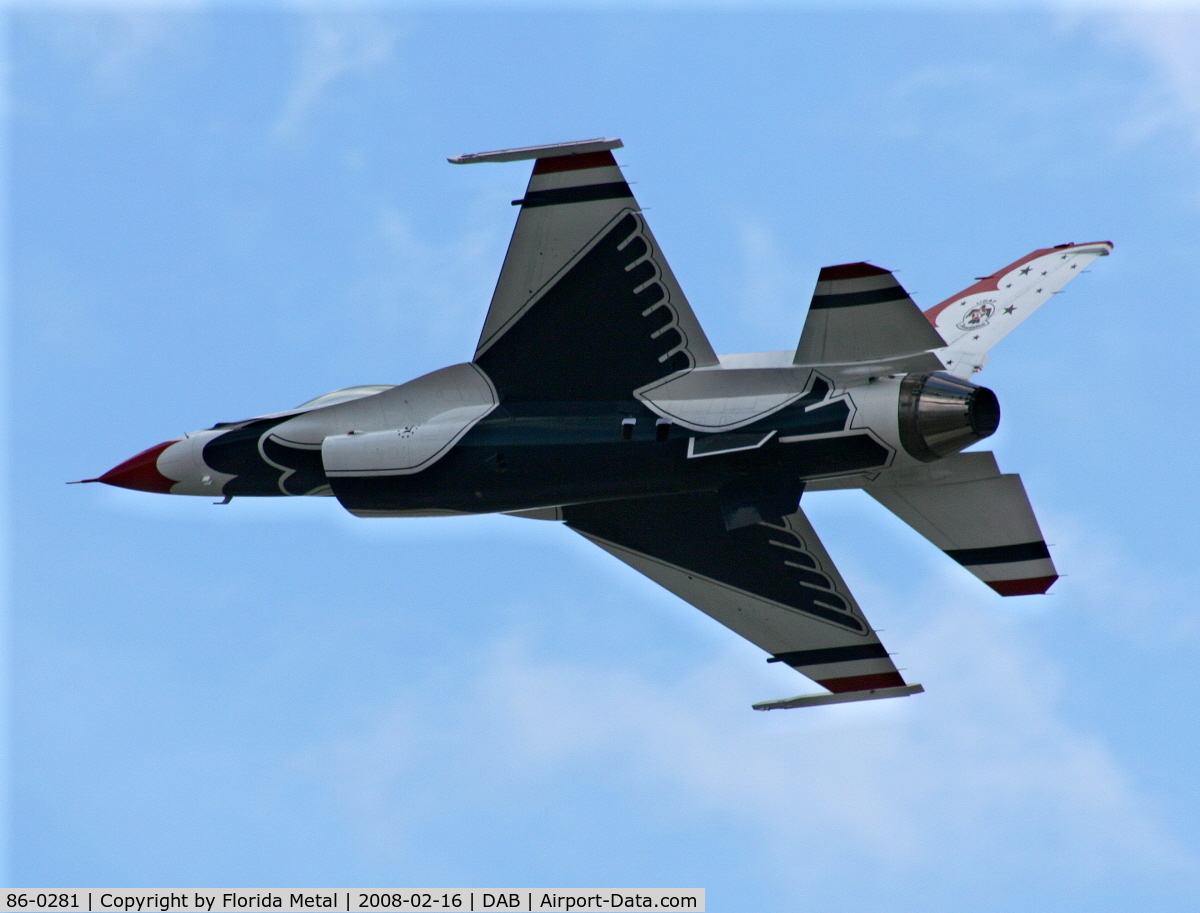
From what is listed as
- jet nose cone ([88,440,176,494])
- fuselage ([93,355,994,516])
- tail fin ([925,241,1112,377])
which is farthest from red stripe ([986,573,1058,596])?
jet nose cone ([88,440,176,494])

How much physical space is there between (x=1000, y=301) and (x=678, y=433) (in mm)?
6326

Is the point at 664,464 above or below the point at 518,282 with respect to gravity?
below

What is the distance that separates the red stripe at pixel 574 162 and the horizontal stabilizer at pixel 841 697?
341 inches

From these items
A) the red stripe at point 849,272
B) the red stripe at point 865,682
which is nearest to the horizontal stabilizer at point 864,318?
the red stripe at point 849,272

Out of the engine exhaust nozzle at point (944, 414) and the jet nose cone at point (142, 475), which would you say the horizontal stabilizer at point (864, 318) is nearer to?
the engine exhaust nozzle at point (944, 414)

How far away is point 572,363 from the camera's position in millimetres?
27078

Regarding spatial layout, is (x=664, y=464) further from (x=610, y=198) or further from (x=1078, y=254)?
(x=1078, y=254)

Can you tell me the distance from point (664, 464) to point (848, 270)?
3.70m

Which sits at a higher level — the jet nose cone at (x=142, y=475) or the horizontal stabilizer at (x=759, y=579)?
the jet nose cone at (x=142, y=475)

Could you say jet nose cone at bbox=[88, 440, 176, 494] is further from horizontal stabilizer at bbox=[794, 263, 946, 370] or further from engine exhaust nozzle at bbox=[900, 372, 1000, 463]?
engine exhaust nozzle at bbox=[900, 372, 1000, 463]

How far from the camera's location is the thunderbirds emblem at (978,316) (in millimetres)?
28844

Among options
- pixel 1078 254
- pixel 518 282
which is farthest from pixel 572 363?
pixel 1078 254

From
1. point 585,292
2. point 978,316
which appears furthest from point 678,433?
point 978,316

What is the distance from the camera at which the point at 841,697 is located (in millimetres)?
29047
